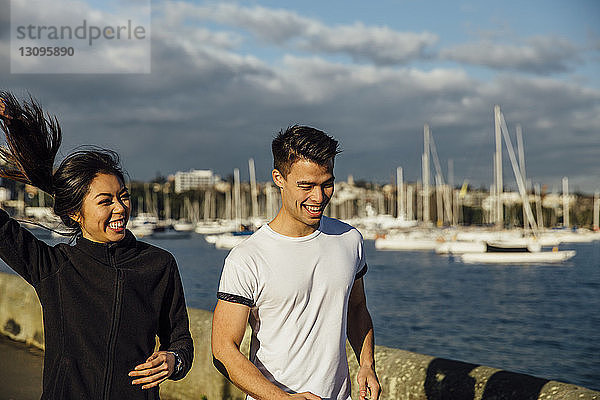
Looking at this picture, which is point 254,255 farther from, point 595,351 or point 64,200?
point 595,351

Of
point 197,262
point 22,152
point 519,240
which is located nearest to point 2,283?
point 22,152

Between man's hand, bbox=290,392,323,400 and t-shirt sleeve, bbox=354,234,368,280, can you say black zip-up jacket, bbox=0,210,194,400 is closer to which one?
man's hand, bbox=290,392,323,400

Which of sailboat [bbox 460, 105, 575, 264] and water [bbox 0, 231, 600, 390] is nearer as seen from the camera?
water [bbox 0, 231, 600, 390]

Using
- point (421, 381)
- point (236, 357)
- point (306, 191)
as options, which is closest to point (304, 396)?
point (236, 357)

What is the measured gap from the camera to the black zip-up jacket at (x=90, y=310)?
2510 mm

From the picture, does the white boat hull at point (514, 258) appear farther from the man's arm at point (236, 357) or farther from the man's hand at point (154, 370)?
the man's hand at point (154, 370)

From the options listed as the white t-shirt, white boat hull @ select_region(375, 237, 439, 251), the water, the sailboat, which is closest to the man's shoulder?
the white t-shirt

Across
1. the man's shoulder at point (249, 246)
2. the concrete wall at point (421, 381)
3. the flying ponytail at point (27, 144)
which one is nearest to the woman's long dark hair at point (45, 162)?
the flying ponytail at point (27, 144)

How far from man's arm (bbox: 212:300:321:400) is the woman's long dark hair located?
718mm

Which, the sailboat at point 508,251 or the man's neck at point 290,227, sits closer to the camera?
the man's neck at point 290,227

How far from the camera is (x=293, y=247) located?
271 cm

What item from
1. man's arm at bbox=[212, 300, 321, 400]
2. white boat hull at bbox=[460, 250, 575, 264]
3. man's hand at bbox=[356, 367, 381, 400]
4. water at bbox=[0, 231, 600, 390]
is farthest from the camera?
white boat hull at bbox=[460, 250, 575, 264]

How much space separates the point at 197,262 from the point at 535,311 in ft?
101

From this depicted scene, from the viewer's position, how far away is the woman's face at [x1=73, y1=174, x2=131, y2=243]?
2650 millimetres
